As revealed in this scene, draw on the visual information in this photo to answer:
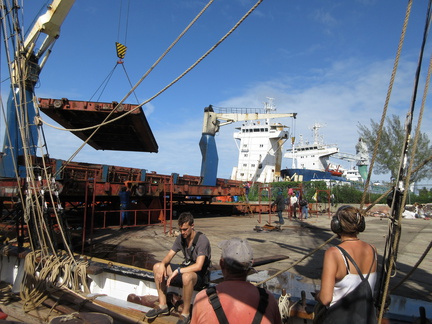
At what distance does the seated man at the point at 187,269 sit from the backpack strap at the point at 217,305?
1.79 meters

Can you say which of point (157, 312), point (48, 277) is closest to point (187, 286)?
point (157, 312)

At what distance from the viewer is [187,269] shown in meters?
3.53

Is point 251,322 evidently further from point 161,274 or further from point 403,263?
point 403,263

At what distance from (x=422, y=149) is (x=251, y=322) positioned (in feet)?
86.8

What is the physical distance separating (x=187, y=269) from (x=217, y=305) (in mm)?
1879

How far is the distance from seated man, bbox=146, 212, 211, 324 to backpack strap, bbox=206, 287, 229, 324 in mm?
1787

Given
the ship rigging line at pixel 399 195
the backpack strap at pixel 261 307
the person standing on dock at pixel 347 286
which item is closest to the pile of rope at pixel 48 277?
the backpack strap at pixel 261 307

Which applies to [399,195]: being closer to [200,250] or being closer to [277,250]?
[200,250]

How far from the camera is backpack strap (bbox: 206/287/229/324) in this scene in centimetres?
170

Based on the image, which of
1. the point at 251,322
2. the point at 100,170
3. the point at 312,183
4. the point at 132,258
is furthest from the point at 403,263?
the point at 312,183

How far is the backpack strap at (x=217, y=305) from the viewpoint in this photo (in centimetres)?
170

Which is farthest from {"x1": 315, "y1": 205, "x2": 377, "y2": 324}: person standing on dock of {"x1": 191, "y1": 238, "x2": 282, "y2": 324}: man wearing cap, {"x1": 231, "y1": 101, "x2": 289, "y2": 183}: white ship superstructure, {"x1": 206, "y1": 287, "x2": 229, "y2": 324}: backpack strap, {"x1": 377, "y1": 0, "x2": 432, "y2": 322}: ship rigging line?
{"x1": 231, "y1": 101, "x2": 289, "y2": 183}: white ship superstructure

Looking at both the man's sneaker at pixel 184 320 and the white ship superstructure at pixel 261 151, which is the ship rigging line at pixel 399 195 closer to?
the man's sneaker at pixel 184 320

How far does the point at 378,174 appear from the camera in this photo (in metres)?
25.3
